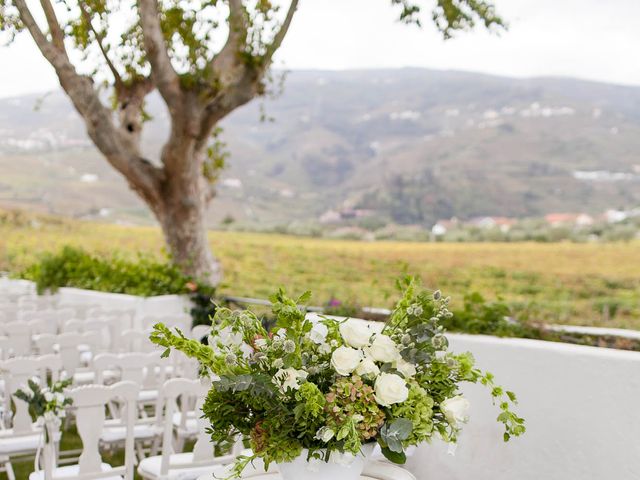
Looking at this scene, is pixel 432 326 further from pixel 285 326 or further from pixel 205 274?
pixel 205 274

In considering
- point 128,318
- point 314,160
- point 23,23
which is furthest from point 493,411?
point 314,160

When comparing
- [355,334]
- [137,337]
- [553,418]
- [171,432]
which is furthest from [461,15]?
[355,334]

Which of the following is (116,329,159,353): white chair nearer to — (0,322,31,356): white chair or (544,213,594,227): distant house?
(0,322,31,356): white chair

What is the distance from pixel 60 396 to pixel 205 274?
610 centimetres

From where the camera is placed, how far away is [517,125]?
46.2m

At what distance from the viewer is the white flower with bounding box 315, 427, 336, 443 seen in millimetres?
2256

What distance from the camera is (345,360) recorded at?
236 cm

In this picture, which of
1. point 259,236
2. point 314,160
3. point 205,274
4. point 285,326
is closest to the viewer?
point 285,326

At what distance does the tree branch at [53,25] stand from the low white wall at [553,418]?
558 cm

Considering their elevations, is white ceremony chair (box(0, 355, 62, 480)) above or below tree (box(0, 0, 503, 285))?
below

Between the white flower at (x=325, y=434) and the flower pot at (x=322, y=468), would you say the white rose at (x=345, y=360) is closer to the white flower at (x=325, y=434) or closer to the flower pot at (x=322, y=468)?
the white flower at (x=325, y=434)

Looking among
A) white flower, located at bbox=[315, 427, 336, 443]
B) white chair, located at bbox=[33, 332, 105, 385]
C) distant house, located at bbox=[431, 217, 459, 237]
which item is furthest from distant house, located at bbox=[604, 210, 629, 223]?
white flower, located at bbox=[315, 427, 336, 443]

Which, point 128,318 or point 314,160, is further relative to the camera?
point 314,160

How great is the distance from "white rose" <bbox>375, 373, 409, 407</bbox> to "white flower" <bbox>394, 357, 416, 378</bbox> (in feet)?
0.34
